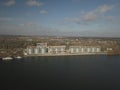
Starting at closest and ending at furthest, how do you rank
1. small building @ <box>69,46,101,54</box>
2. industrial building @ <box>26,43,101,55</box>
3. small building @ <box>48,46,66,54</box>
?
industrial building @ <box>26,43,101,55</box> < small building @ <box>48,46,66,54</box> < small building @ <box>69,46,101,54</box>

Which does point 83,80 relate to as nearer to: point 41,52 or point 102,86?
point 102,86

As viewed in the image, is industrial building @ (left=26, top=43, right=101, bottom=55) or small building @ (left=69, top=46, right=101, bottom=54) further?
small building @ (left=69, top=46, right=101, bottom=54)

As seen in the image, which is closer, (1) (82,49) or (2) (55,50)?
(2) (55,50)

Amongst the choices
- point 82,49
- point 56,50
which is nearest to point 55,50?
point 56,50

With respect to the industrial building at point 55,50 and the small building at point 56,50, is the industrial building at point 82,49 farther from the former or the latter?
the small building at point 56,50

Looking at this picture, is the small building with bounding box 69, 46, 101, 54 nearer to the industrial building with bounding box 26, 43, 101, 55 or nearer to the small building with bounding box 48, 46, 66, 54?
the industrial building with bounding box 26, 43, 101, 55

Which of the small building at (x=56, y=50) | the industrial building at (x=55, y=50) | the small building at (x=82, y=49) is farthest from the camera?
the small building at (x=82, y=49)

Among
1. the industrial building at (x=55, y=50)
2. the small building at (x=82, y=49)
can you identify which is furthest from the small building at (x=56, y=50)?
the small building at (x=82, y=49)

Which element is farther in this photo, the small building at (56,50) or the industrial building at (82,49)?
the industrial building at (82,49)

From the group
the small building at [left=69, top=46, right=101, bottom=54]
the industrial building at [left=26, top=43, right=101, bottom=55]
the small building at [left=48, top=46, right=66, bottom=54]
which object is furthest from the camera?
the small building at [left=69, top=46, right=101, bottom=54]

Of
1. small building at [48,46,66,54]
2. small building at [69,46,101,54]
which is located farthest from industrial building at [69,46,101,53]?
small building at [48,46,66,54]

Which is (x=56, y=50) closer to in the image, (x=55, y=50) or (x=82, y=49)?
(x=55, y=50)
